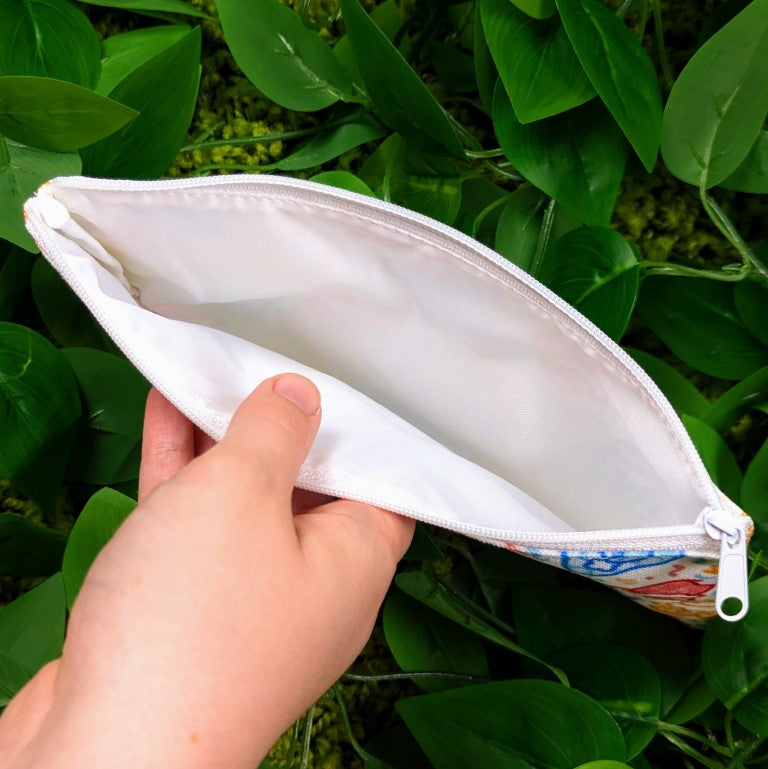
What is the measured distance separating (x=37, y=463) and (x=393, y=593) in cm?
28

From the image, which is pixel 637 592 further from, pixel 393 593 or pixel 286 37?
pixel 286 37

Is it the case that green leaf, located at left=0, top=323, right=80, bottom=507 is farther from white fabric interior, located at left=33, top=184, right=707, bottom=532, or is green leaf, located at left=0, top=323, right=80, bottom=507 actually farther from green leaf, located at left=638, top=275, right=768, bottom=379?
green leaf, located at left=638, top=275, right=768, bottom=379

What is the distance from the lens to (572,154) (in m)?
0.57

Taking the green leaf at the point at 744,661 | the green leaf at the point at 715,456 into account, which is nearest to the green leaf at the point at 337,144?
the green leaf at the point at 715,456

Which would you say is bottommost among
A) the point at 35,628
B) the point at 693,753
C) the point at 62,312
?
the point at 693,753

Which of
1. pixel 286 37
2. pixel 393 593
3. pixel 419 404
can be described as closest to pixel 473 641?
pixel 393 593

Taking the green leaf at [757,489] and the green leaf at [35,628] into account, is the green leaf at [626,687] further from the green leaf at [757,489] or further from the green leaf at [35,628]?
the green leaf at [35,628]

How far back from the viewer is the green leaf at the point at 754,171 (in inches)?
22.7

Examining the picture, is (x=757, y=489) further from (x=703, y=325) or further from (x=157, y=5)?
(x=157, y=5)

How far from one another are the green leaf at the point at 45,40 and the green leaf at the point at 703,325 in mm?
466

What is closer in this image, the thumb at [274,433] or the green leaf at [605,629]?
the thumb at [274,433]

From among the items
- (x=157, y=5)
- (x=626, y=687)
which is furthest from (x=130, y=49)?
(x=626, y=687)

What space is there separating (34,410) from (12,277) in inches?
5.2

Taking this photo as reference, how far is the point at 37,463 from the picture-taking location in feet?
1.87
